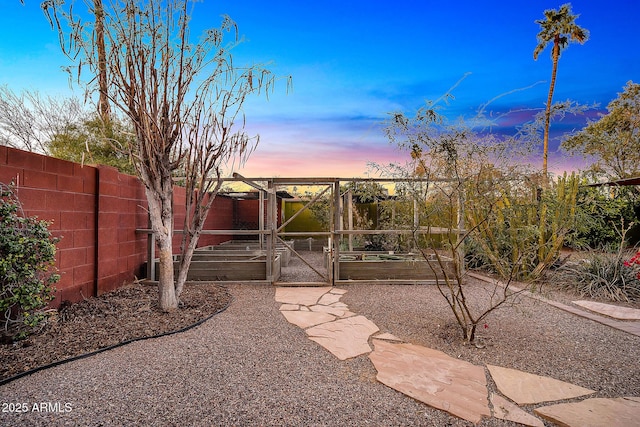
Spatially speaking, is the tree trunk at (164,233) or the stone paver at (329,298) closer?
the tree trunk at (164,233)

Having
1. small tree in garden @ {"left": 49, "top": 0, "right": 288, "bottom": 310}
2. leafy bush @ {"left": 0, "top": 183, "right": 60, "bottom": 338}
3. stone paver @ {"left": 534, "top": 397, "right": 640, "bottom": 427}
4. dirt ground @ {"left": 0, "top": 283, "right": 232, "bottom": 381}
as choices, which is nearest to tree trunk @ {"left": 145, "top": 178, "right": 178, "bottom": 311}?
small tree in garden @ {"left": 49, "top": 0, "right": 288, "bottom": 310}

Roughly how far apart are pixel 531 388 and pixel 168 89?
4360mm

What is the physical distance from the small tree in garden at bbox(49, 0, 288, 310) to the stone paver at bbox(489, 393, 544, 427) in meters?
3.41

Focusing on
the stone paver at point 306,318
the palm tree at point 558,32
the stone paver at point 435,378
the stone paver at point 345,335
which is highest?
the palm tree at point 558,32

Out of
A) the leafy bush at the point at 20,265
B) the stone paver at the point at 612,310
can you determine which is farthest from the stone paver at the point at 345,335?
the stone paver at the point at 612,310

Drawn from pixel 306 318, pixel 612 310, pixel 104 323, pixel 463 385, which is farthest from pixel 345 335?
pixel 612 310

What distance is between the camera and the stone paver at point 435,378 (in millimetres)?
2168

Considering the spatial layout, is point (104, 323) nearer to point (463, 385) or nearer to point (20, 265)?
point (20, 265)

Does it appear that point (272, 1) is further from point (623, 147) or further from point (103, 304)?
point (623, 147)

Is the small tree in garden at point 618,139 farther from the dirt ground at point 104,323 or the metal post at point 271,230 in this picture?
the dirt ground at point 104,323

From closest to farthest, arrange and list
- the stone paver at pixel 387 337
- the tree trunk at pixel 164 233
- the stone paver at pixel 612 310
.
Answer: the stone paver at pixel 387 337, the tree trunk at pixel 164 233, the stone paver at pixel 612 310

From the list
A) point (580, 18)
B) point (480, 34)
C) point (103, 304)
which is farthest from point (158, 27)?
point (580, 18)

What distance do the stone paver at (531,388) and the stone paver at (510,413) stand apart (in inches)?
3.2

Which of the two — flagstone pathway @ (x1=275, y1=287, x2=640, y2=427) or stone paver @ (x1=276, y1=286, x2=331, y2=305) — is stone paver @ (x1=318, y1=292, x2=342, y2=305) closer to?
stone paver @ (x1=276, y1=286, x2=331, y2=305)
